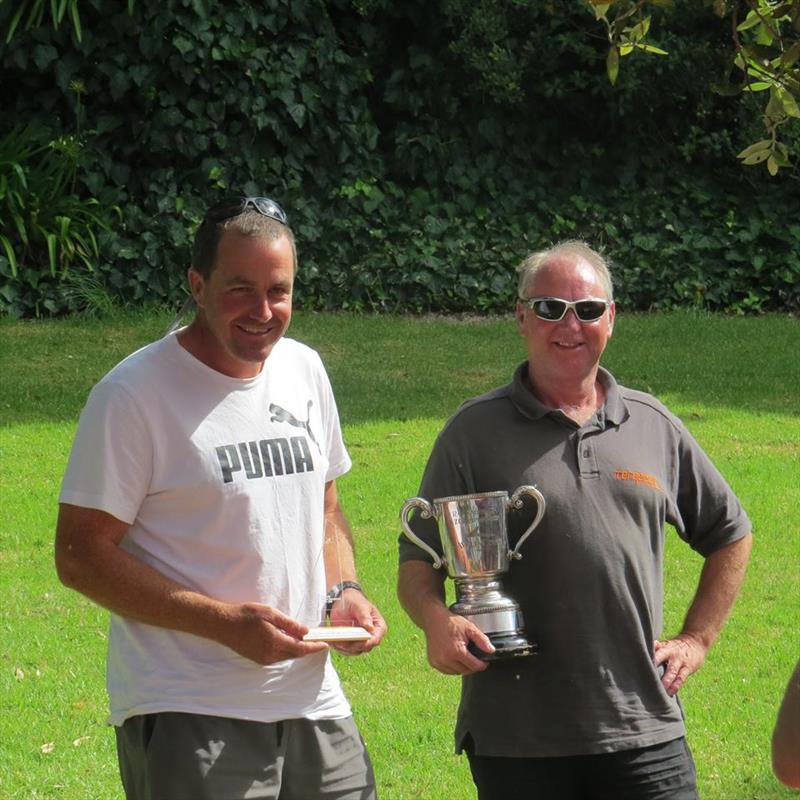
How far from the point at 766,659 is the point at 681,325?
276 inches

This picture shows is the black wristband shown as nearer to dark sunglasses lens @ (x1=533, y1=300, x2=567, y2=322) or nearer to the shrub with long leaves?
dark sunglasses lens @ (x1=533, y1=300, x2=567, y2=322)

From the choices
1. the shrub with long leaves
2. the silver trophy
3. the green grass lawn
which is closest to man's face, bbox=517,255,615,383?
the silver trophy

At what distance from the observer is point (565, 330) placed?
354 cm

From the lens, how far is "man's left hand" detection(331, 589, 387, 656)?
3329 mm

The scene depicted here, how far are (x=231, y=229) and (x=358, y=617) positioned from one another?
37.4 inches

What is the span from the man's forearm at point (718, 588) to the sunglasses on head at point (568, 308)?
690mm

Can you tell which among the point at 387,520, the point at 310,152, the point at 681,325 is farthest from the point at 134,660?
the point at 310,152

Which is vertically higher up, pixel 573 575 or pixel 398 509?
pixel 573 575

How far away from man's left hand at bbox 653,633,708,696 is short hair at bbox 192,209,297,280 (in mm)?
1276

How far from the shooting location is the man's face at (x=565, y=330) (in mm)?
3555

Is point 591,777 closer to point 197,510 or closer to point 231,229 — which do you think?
point 197,510

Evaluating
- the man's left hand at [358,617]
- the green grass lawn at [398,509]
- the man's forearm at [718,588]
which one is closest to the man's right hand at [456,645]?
the man's left hand at [358,617]

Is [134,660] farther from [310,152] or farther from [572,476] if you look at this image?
[310,152]

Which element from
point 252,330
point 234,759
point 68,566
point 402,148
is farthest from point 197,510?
point 402,148
